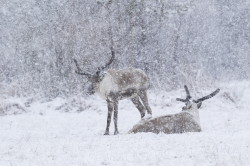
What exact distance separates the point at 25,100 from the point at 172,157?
1087 cm

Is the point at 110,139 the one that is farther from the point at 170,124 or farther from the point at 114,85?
the point at 114,85

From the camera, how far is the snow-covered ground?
7.01 metres

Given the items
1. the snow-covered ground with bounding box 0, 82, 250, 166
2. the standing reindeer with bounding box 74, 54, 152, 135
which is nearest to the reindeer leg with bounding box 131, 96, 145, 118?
the standing reindeer with bounding box 74, 54, 152, 135

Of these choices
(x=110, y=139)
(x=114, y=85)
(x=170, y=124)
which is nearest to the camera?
(x=110, y=139)

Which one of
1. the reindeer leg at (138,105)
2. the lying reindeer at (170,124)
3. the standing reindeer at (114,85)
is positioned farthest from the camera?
the reindeer leg at (138,105)

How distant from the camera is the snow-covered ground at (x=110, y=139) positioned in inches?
276

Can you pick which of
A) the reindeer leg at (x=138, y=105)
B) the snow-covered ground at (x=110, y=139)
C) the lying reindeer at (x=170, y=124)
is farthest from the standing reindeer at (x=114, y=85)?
the lying reindeer at (x=170, y=124)

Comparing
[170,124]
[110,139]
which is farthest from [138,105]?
[110,139]

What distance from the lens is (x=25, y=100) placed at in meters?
16.9

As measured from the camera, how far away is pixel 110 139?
385 inches

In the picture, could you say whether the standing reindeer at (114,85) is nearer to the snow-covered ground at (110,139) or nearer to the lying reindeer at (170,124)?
the snow-covered ground at (110,139)

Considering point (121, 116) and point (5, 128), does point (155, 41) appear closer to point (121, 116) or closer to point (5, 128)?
point (121, 116)

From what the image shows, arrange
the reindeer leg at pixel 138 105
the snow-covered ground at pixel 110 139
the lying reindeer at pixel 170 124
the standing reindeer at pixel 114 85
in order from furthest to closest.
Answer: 1. the reindeer leg at pixel 138 105
2. the standing reindeer at pixel 114 85
3. the lying reindeer at pixel 170 124
4. the snow-covered ground at pixel 110 139

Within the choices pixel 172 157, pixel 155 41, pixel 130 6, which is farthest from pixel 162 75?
pixel 172 157
